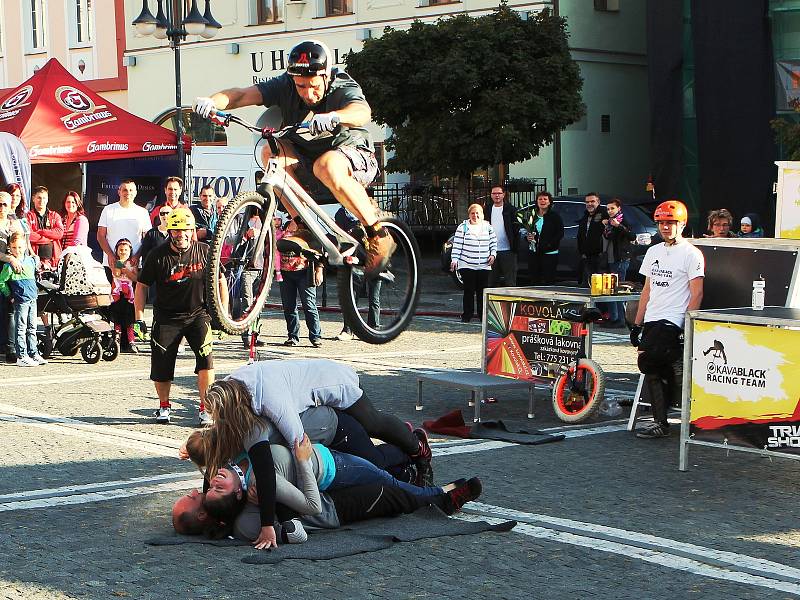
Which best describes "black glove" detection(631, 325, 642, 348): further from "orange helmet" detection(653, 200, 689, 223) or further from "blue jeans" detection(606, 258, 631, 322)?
"blue jeans" detection(606, 258, 631, 322)

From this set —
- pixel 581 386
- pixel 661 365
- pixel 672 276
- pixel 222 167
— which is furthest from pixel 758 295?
pixel 222 167

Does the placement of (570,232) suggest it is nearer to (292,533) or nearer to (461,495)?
(461,495)

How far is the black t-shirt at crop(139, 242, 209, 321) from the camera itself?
11797 millimetres

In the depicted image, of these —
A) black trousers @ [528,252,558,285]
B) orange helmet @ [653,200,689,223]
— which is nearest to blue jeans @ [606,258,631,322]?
black trousers @ [528,252,558,285]

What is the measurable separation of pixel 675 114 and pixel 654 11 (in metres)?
2.62

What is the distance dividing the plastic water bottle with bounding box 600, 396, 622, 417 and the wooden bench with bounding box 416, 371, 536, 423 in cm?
73

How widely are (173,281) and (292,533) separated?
4.25 meters

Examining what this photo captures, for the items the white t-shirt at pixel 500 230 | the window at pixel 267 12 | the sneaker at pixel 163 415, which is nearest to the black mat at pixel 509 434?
the sneaker at pixel 163 415

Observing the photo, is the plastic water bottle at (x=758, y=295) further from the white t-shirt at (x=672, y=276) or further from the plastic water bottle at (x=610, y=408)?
the plastic water bottle at (x=610, y=408)

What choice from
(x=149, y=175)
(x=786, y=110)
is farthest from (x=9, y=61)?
(x=786, y=110)

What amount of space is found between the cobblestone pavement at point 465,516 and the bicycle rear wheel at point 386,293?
2.00 meters

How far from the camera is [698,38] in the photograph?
30297mm

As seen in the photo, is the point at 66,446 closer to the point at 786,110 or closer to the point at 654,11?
the point at 786,110

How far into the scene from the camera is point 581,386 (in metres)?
13.4
